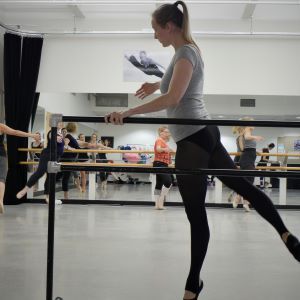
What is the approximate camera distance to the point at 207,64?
6.65 m

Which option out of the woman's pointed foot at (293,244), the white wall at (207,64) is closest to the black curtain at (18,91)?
the white wall at (207,64)

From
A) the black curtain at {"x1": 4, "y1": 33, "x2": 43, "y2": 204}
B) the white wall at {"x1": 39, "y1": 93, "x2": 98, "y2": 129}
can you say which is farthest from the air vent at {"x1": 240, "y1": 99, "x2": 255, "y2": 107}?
the black curtain at {"x1": 4, "y1": 33, "x2": 43, "y2": 204}

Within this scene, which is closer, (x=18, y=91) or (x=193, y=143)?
(x=193, y=143)

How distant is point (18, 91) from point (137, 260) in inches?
190

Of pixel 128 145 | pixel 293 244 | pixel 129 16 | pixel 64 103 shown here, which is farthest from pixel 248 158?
pixel 128 145

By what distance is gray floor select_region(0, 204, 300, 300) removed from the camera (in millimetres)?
1898

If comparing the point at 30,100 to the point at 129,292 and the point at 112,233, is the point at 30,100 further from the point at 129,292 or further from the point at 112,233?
the point at 129,292

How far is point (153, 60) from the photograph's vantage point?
22.0 ft

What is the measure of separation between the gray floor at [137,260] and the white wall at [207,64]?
9.65 ft

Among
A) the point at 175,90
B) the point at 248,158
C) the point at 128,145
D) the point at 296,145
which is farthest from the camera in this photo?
the point at 296,145

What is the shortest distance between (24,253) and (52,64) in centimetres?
474

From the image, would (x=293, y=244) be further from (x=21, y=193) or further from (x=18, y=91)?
(x=18, y=91)

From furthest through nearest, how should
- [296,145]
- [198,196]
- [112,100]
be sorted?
[296,145] < [112,100] < [198,196]

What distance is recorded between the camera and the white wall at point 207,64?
6.58m
